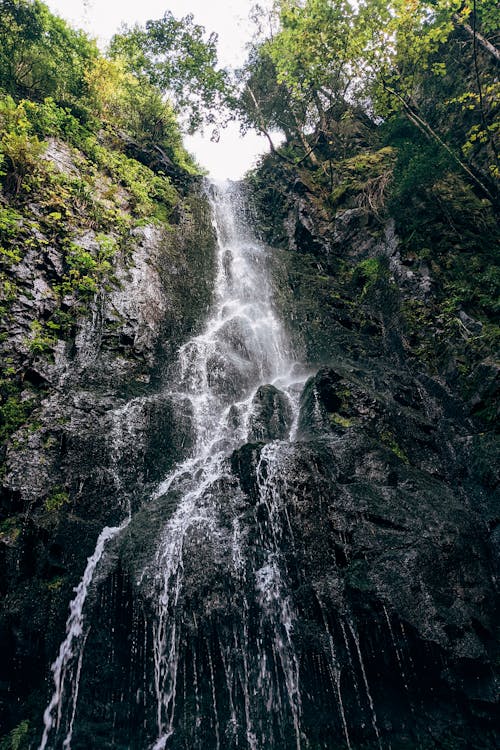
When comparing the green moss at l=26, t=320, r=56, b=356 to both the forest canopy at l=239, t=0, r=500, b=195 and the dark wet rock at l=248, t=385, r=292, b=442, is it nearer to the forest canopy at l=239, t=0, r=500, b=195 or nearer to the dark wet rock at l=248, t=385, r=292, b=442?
the dark wet rock at l=248, t=385, r=292, b=442

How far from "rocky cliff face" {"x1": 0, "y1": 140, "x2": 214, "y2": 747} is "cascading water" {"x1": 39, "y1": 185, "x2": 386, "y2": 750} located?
0.51 metres

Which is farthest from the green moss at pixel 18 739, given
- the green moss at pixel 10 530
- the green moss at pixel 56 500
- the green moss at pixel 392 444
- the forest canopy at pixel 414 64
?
the forest canopy at pixel 414 64

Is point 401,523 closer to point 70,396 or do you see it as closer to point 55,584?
point 55,584

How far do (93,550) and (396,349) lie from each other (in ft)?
28.5

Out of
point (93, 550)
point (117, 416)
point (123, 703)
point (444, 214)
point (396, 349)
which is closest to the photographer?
point (123, 703)

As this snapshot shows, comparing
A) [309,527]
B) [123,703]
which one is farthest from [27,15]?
[123,703]

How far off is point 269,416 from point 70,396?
13.8 ft

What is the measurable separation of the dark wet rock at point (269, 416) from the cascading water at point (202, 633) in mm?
1408

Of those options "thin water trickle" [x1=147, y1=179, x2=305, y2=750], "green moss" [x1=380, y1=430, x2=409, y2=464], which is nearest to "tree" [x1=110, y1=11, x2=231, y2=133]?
"thin water trickle" [x1=147, y1=179, x2=305, y2=750]

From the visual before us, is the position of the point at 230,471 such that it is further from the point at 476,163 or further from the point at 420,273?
the point at 476,163

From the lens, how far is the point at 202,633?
4.86 meters

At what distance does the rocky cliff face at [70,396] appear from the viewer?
5551 millimetres

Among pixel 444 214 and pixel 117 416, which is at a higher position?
pixel 444 214

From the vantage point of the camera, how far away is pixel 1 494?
625cm
